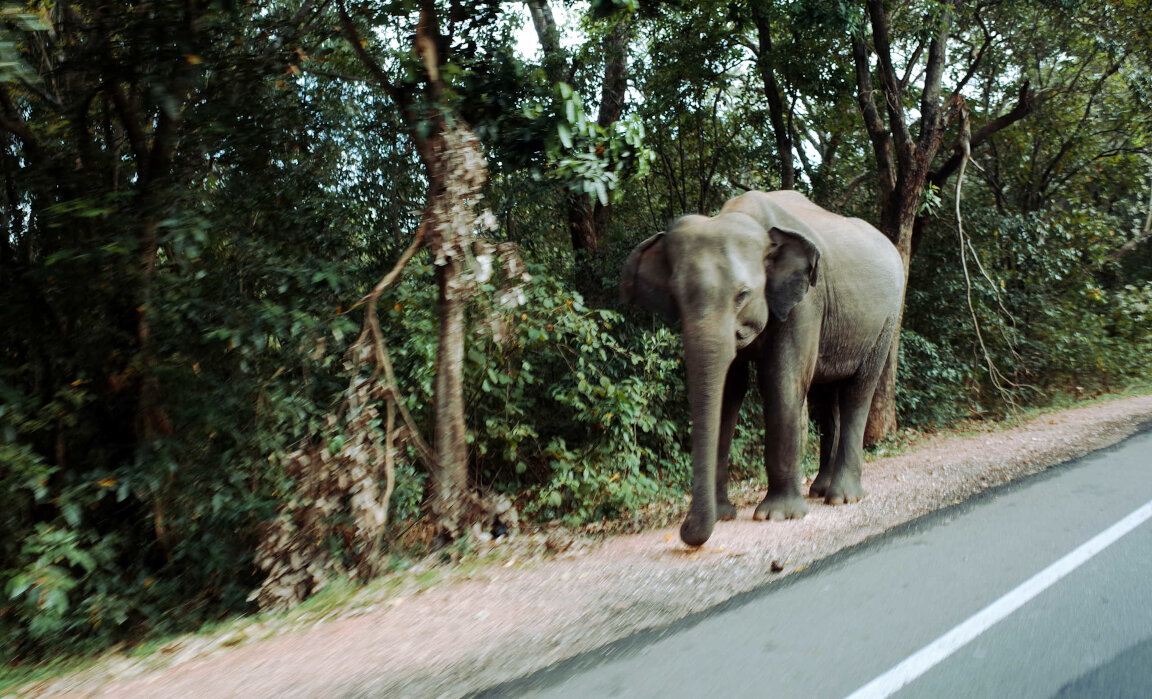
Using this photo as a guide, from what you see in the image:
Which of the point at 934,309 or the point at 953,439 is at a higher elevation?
the point at 934,309

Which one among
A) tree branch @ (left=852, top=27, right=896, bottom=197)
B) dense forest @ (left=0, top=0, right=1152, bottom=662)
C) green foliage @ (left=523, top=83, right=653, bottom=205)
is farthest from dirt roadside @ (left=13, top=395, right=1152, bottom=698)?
tree branch @ (left=852, top=27, right=896, bottom=197)

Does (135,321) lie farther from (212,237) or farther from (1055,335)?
(1055,335)

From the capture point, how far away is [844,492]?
7.35 metres

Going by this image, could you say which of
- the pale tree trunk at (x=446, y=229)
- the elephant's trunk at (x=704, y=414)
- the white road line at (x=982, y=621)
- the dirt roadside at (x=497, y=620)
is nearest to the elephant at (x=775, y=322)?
the elephant's trunk at (x=704, y=414)

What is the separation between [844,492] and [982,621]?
316 centimetres

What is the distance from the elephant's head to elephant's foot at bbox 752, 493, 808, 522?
1.36 m

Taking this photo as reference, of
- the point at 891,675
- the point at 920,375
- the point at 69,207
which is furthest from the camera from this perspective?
the point at 920,375

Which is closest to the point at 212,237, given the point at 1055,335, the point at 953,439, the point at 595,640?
the point at 595,640

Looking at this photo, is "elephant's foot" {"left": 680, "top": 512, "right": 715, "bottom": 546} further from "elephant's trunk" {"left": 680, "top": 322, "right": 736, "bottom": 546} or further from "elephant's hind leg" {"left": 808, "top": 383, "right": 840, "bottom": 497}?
"elephant's hind leg" {"left": 808, "top": 383, "right": 840, "bottom": 497}

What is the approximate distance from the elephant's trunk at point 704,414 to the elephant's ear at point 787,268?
81 cm

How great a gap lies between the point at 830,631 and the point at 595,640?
47.0 inches

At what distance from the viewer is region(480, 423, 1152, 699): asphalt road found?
354 cm

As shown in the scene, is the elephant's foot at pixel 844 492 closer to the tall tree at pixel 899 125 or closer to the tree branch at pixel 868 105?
the tall tree at pixel 899 125

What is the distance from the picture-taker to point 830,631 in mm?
4145
